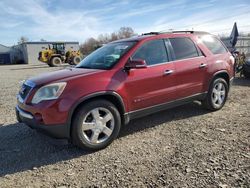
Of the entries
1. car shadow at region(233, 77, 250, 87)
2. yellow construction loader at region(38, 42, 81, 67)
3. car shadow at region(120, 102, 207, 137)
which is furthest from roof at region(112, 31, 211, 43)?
yellow construction loader at region(38, 42, 81, 67)

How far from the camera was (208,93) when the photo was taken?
5.33 meters

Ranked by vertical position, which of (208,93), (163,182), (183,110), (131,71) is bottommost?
(163,182)

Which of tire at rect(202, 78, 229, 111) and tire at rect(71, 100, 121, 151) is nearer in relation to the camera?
tire at rect(71, 100, 121, 151)

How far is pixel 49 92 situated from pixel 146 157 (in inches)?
67.4

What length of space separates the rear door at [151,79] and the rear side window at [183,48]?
0.29m

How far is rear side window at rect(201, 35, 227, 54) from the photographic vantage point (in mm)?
5367

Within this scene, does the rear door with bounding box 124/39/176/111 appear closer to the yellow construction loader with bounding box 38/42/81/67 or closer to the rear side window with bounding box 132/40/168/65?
the rear side window with bounding box 132/40/168/65

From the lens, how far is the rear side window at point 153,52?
4.36m

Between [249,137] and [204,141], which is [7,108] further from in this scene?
[249,137]

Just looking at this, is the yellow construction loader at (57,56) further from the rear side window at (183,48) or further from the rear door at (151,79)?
the rear door at (151,79)

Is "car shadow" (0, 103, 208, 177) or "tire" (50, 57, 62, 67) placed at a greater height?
"tire" (50, 57, 62, 67)

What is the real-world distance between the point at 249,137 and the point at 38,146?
3541 mm

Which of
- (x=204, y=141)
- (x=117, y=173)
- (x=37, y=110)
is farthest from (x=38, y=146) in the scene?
(x=204, y=141)

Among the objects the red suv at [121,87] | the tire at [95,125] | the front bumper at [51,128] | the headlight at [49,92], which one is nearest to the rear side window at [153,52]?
the red suv at [121,87]
